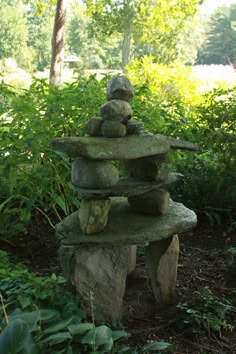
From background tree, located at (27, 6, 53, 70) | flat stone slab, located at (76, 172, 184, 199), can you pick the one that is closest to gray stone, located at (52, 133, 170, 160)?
flat stone slab, located at (76, 172, 184, 199)

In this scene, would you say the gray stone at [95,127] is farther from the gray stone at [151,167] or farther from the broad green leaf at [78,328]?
the broad green leaf at [78,328]

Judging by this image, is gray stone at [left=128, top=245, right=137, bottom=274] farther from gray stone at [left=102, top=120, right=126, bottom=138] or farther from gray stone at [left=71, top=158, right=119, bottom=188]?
gray stone at [left=102, top=120, right=126, bottom=138]

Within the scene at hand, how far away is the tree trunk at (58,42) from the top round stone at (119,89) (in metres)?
4.69

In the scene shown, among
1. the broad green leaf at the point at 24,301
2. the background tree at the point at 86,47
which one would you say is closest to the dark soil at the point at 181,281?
the broad green leaf at the point at 24,301

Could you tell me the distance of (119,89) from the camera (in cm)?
243

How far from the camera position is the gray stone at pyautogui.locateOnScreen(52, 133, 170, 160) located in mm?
2195

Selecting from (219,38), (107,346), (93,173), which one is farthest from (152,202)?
(219,38)

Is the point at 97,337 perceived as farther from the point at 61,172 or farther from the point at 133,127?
the point at 61,172

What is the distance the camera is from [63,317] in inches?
87.0

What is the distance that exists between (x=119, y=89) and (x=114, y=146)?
1.19 feet

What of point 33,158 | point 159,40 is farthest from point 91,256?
point 159,40

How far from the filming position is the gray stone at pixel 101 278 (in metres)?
2.42

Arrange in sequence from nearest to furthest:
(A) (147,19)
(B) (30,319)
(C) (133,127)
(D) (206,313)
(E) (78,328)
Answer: (B) (30,319) < (E) (78,328) < (C) (133,127) < (D) (206,313) < (A) (147,19)

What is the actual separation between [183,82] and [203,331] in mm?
4809
